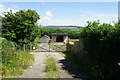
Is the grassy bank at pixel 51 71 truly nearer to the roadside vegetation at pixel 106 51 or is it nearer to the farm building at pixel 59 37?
the roadside vegetation at pixel 106 51

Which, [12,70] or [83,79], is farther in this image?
[12,70]

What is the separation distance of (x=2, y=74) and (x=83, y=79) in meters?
3.29

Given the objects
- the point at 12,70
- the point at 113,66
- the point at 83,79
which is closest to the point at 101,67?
Result: the point at 113,66

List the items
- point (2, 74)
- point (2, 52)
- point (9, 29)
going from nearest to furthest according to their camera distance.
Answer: point (2, 74)
point (2, 52)
point (9, 29)

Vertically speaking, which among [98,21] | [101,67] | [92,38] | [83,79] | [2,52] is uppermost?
[98,21]

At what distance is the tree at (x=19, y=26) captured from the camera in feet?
56.8

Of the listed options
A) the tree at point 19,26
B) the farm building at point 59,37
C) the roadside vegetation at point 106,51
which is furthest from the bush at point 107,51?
the farm building at point 59,37

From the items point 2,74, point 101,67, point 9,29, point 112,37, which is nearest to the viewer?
point 112,37

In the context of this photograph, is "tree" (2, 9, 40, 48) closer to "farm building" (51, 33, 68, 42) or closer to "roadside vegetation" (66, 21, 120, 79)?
"roadside vegetation" (66, 21, 120, 79)

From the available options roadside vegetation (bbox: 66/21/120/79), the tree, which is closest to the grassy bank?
roadside vegetation (bbox: 66/21/120/79)

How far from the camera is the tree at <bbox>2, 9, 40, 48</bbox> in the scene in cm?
1731

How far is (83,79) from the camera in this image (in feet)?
19.7

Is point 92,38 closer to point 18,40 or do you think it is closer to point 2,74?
point 2,74

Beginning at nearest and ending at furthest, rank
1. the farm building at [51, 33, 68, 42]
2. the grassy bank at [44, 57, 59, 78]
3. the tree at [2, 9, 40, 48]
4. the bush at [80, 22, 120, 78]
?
the bush at [80, 22, 120, 78] < the grassy bank at [44, 57, 59, 78] < the tree at [2, 9, 40, 48] < the farm building at [51, 33, 68, 42]
